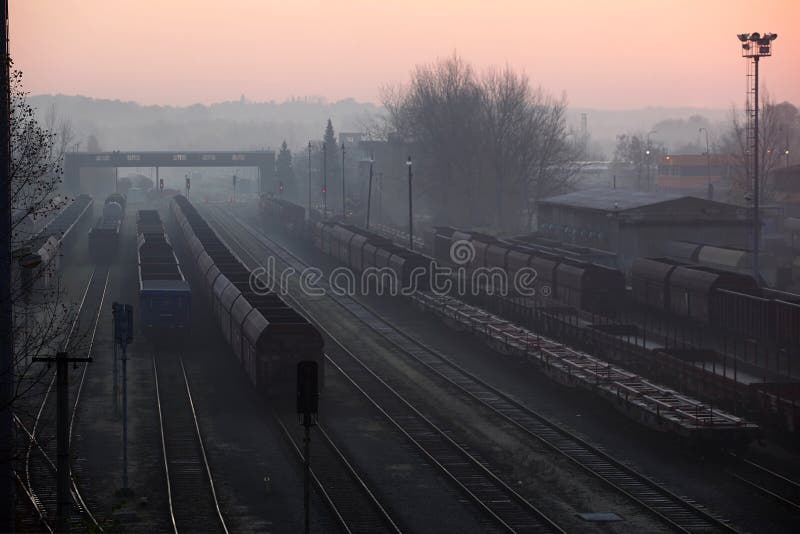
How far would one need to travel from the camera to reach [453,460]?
80.5 ft

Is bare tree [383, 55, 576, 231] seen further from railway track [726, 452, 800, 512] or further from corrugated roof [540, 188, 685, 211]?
railway track [726, 452, 800, 512]

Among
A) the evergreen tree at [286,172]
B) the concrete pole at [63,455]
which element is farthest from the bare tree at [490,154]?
the concrete pole at [63,455]

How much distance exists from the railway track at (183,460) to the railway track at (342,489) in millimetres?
2299

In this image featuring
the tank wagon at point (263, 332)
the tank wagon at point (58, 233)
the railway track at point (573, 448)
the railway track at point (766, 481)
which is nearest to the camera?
the railway track at point (573, 448)

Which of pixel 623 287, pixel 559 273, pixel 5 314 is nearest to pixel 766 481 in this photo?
pixel 5 314

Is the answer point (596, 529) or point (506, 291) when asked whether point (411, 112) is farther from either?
point (596, 529)

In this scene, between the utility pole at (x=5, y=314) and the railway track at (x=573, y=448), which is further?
the railway track at (x=573, y=448)

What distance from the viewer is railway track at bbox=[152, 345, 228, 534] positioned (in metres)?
20.4

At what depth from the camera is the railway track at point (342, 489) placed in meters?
20.1

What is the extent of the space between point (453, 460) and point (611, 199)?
46619 millimetres

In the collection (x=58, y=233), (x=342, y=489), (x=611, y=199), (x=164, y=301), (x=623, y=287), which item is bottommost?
(x=342, y=489)

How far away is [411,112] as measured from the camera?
113m

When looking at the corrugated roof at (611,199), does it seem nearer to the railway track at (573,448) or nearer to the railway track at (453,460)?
the railway track at (573,448)

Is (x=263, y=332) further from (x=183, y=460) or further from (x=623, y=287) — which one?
(x=623, y=287)
